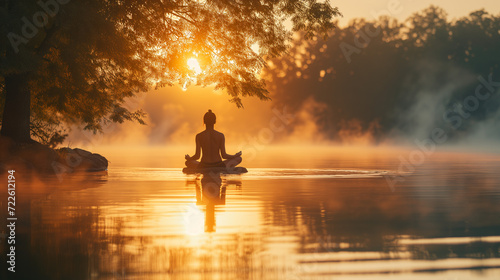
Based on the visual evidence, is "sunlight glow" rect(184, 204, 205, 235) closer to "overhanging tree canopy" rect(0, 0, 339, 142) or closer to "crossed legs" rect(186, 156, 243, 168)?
"overhanging tree canopy" rect(0, 0, 339, 142)

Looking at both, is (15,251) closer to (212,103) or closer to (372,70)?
(372,70)

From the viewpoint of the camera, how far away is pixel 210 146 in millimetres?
27328

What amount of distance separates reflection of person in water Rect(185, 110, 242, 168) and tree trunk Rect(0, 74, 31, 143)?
577cm

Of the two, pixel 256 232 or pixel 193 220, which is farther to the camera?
pixel 193 220

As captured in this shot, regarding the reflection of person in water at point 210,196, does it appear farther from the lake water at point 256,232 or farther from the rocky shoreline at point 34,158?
the rocky shoreline at point 34,158

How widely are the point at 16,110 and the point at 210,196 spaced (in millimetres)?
13215

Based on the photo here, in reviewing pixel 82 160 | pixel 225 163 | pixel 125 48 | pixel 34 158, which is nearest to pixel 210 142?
pixel 225 163

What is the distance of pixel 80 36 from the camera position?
25.0m

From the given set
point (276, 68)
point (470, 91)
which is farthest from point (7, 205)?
point (276, 68)

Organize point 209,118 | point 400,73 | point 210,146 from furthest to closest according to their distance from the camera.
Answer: point 400,73, point 210,146, point 209,118

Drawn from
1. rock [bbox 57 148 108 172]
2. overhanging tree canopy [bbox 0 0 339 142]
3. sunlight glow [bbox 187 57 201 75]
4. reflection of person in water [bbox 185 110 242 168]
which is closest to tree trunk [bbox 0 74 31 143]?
overhanging tree canopy [bbox 0 0 339 142]

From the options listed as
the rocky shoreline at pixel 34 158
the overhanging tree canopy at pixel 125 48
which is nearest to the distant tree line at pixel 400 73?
the overhanging tree canopy at pixel 125 48

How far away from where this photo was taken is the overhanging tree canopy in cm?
2488

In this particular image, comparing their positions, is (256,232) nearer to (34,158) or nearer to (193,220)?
(193,220)
